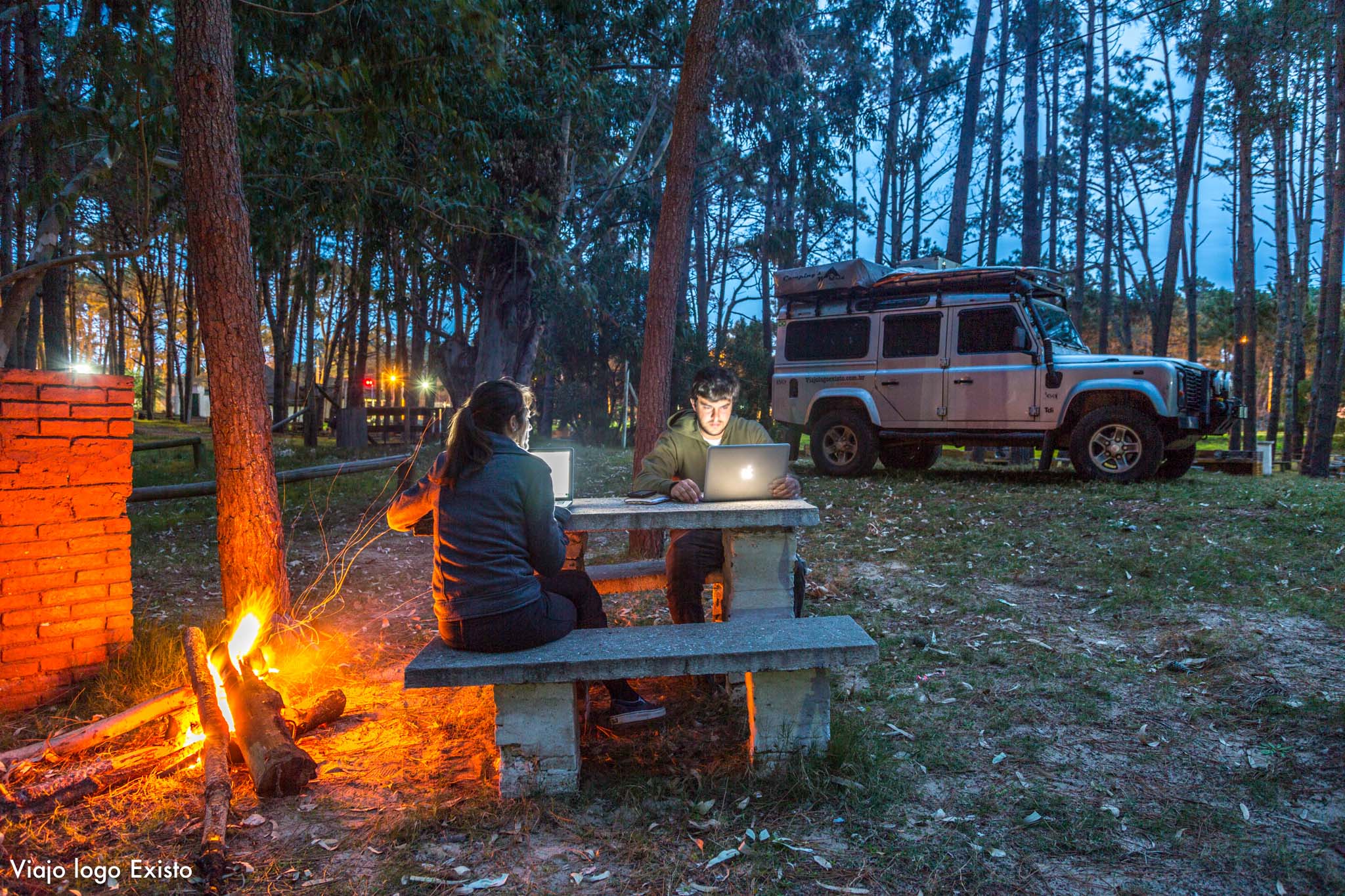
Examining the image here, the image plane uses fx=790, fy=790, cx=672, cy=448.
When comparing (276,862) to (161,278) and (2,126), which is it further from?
(161,278)

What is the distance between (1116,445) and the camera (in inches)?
372

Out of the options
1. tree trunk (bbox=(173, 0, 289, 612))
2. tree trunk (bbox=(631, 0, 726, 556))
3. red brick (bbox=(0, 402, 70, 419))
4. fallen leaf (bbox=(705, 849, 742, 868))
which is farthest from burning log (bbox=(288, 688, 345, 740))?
tree trunk (bbox=(631, 0, 726, 556))

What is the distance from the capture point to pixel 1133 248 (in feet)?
103

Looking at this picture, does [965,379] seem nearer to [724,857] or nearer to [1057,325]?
[1057,325]

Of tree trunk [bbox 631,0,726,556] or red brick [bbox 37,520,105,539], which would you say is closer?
red brick [bbox 37,520,105,539]

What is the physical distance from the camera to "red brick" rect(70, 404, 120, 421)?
387cm

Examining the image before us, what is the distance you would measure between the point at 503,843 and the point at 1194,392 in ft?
32.2

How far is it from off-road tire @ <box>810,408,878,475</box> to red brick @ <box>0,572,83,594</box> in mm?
9297

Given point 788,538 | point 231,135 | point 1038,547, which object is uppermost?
point 231,135

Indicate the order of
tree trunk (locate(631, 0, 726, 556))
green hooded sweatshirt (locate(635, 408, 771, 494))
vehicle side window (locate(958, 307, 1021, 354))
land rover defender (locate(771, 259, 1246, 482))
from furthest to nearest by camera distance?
vehicle side window (locate(958, 307, 1021, 354)), land rover defender (locate(771, 259, 1246, 482)), tree trunk (locate(631, 0, 726, 556)), green hooded sweatshirt (locate(635, 408, 771, 494))

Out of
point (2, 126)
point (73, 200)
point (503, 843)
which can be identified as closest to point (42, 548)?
point (503, 843)

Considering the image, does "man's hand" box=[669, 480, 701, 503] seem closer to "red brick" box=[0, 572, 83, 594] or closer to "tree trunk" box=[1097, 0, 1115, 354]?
"red brick" box=[0, 572, 83, 594]

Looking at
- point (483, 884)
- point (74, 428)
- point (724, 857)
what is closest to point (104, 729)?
point (74, 428)

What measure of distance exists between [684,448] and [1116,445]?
279 inches
